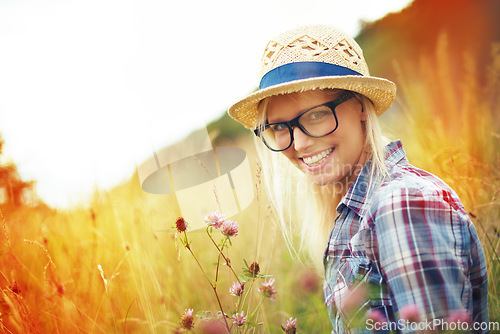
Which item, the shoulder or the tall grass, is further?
the tall grass

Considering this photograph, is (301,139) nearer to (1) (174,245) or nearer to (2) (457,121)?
(1) (174,245)

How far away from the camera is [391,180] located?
1292mm

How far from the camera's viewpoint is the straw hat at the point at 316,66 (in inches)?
55.9

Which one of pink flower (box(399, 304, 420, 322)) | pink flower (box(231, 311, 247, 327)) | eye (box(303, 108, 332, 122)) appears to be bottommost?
pink flower (box(231, 311, 247, 327))

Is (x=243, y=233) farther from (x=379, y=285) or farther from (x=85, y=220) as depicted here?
(x=379, y=285)

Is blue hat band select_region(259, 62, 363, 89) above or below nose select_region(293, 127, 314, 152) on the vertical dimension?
above

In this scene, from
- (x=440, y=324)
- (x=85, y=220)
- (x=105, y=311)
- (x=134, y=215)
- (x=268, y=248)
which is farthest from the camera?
(x=268, y=248)

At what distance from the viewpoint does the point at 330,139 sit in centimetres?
151

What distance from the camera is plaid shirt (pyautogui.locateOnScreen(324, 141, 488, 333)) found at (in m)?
1.02

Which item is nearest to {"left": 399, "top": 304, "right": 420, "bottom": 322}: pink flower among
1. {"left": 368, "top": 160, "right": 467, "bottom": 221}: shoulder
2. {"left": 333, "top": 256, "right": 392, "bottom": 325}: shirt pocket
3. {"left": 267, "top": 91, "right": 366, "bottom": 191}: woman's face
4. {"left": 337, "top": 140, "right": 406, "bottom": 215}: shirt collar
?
{"left": 333, "top": 256, "right": 392, "bottom": 325}: shirt pocket

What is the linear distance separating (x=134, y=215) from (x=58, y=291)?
2.65 ft

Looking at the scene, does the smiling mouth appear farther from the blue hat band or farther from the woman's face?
the blue hat band

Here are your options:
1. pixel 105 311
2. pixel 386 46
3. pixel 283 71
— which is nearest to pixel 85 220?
pixel 105 311

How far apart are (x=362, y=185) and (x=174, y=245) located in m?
1.41
